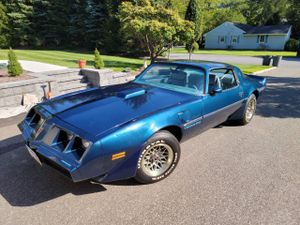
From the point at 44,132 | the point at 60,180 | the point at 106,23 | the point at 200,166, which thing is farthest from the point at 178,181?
the point at 106,23

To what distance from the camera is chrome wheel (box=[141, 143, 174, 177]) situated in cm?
297

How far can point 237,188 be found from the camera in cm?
299

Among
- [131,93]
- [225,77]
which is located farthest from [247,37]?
[131,93]

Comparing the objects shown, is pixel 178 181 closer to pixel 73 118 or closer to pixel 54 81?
pixel 73 118

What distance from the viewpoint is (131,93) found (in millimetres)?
3586

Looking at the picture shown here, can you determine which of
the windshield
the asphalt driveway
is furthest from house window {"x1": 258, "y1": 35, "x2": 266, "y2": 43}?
the windshield

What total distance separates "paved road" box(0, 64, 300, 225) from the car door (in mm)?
541

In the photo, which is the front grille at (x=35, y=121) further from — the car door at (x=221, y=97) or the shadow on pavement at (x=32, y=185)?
the car door at (x=221, y=97)

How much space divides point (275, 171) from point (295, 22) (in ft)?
159

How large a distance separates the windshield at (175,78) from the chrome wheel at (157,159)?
1085 mm

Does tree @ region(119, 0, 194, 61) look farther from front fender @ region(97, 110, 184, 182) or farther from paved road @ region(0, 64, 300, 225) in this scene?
front fender @ region(97, 110, 184, 182)

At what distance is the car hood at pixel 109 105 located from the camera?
9.00 ft

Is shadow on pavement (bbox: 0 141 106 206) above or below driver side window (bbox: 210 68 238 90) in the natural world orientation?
below

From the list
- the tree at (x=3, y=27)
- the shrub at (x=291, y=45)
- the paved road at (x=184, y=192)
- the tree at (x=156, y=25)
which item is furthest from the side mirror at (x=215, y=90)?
the shrub at (x=291, y=45)
